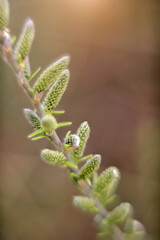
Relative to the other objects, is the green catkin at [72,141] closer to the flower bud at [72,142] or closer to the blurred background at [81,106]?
the flower bud at [72,142]

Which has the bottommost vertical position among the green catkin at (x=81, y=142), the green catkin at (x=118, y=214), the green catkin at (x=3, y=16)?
the green catkin at (x=118, y=214)

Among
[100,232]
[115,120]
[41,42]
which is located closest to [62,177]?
[115,120]

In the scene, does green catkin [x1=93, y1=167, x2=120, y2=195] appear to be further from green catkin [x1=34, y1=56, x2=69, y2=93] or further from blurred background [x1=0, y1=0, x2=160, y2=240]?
blurred background [x1=0, y1=0, x2=160, y2=240]

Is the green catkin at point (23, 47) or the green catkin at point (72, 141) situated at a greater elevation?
the green catkin at point (23, 47)

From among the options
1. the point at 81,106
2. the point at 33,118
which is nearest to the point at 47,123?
the point at 33,118

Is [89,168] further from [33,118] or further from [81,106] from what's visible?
[81,106]

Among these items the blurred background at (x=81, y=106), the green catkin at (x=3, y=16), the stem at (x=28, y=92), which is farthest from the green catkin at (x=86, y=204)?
the blurred background at (x=81, y=106)

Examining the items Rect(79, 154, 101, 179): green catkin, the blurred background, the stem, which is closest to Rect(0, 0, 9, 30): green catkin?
the stem
